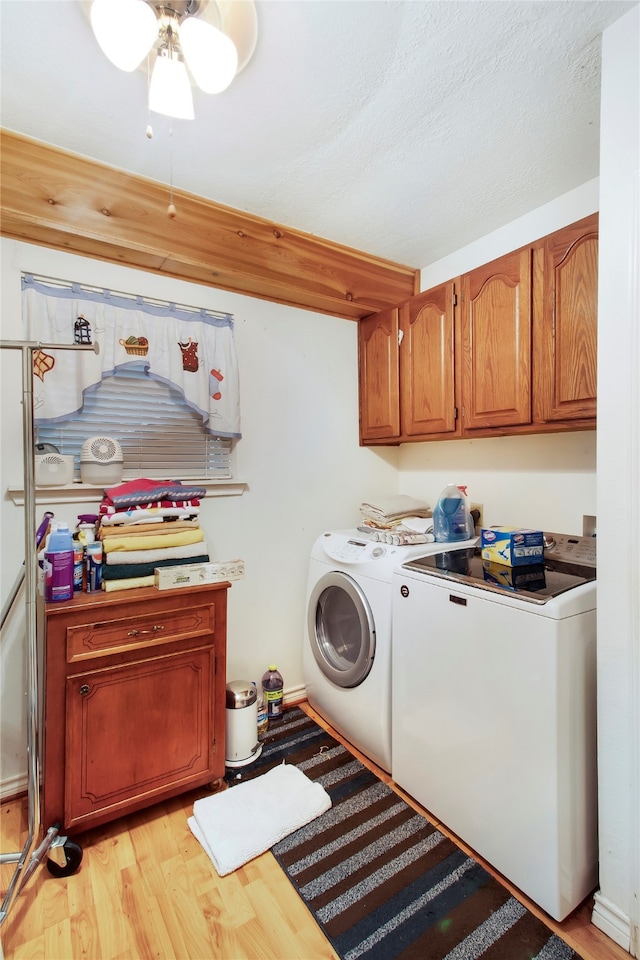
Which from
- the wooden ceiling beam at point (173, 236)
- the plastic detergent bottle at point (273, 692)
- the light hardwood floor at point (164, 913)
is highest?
the wooden ceiling beam at point (173, 236)

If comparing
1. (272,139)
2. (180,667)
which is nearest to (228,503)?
(180,667)

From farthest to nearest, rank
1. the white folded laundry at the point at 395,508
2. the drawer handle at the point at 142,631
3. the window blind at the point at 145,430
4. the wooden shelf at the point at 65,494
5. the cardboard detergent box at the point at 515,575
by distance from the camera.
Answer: the white folded laundry at the point at 395,508
the window blind at the point at 145,430
the wooden shelf at the point at 65,494
the drawer handle at the point at 142,631
the cardboard detergent box at the point at 515,575

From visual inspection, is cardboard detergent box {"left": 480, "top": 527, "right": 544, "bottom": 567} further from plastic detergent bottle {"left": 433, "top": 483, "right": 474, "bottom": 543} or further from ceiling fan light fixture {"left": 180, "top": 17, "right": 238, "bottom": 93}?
ceiling fan light fixture {"left": 180, "top": 17, "right": 238, "bottom": 93}

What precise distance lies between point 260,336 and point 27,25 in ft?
4.27

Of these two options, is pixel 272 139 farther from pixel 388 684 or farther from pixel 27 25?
pixel 388 684

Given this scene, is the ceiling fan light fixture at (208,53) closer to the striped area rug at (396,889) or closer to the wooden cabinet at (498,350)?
the wooden cabinet at (498,350)

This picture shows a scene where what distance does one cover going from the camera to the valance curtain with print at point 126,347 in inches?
67.3

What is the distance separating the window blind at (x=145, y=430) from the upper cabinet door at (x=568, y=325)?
1468 mm

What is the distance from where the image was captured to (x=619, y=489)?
1146 millimetres

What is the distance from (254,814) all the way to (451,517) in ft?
4.62

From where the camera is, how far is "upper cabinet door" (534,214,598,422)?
1.54m

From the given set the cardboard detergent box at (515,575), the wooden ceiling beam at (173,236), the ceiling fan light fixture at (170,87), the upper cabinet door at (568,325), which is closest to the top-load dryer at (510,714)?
the cardboard detergent box at (515,575)

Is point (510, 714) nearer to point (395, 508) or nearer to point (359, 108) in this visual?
point (395, 508)

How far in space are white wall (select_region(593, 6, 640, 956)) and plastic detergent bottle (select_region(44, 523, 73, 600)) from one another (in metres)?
1.60
